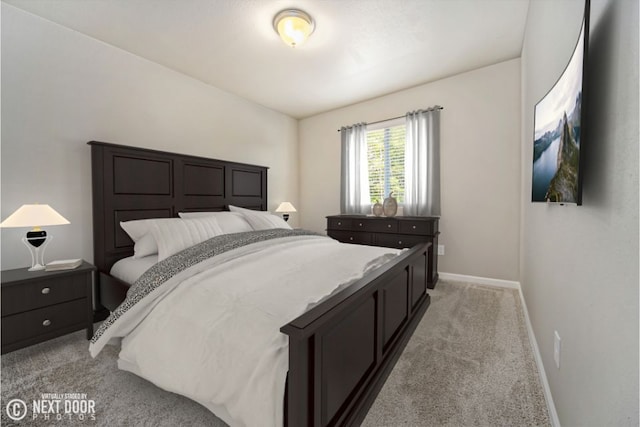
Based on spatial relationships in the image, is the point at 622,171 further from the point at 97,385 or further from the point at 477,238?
the point at 477,238

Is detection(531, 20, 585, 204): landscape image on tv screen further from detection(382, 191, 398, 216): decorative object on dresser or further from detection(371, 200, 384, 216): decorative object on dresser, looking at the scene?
detection(371, 200, 384, 216): decorative object on dresser

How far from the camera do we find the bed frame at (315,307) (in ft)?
3.25

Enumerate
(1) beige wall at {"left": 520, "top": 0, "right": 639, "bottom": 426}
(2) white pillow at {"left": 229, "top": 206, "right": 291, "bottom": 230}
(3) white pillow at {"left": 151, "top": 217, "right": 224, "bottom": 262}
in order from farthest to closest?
(2) white pillow at {"left": 229, "top": 206, "right": 291, "bottom": 230}, (3) white pillow at {"left": 151, "top": 217, "right": 224, "bottom": 262}, (1) beige wall at {"left": 520, "top": 0, "right": 639, "bottom": 426}

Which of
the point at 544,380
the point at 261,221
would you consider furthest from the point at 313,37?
the point at 544,380

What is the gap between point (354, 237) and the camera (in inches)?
149

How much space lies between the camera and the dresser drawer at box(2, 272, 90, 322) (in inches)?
68.9

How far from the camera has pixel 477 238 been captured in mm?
3334

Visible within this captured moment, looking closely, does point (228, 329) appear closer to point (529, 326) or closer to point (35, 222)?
point (35, 222)

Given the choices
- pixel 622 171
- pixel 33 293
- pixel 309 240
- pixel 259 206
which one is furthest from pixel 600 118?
pixel 259 206

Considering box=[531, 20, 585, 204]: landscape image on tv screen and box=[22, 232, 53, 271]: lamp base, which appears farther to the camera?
box=[22, 232, 53, 271]: lamp base

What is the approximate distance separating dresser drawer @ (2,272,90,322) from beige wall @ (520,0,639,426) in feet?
9.90

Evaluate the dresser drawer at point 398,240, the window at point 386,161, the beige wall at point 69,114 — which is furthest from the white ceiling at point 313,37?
the dresser drawer at point 398,240

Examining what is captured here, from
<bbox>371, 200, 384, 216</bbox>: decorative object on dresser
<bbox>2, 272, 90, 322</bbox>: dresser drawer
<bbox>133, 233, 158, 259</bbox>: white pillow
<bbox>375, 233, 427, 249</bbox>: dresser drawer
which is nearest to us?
<bbox>2, 272, 90, 322</bbox>: dresser drawer

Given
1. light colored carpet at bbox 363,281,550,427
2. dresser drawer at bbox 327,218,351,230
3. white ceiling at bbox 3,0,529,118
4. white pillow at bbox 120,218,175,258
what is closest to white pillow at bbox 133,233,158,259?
white pillow at bbox 120,218,175,258
